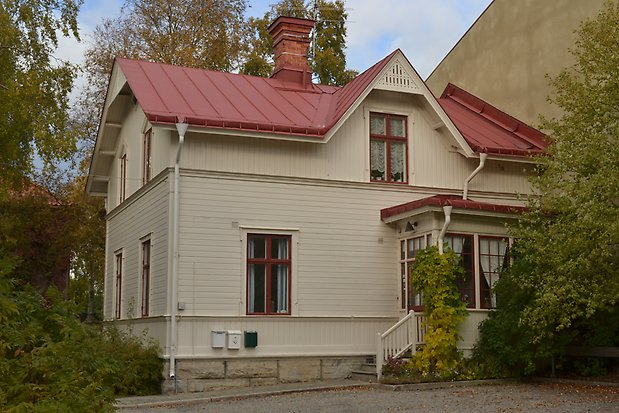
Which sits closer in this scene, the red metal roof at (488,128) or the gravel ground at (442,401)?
the gravel ground at (442,401)

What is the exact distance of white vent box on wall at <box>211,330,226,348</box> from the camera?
17344 millimetres

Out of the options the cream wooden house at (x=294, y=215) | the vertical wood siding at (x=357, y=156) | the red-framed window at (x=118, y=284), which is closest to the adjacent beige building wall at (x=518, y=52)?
the cream wooden house at (x=294, y=215)

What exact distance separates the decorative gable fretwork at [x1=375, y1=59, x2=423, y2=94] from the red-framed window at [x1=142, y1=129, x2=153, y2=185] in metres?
5.64

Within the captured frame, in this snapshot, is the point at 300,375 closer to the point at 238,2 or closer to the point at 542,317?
the point at 542,317

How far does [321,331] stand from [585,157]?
6.88 meters

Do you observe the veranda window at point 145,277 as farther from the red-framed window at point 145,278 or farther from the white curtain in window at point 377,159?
the white curtain in window at point 377,159

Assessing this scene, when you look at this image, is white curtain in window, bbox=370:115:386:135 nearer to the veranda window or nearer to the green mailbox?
the green mailbox

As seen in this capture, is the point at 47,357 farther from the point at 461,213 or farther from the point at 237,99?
the point at 237,99

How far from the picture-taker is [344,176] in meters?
19.3

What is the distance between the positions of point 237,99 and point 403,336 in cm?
684

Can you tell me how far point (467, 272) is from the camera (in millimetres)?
18234

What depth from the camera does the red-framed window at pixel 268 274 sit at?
18062mm

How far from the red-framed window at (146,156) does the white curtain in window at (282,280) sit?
3.90 meters

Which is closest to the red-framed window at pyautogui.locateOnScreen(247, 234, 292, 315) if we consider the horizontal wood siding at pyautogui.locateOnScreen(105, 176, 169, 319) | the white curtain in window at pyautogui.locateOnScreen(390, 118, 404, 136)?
the horizontal wood siding at pyautogui.locateOnScreen(105, 176, 169, 319)
